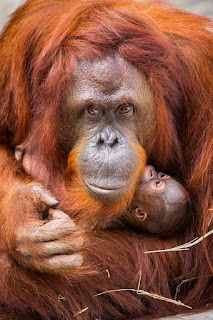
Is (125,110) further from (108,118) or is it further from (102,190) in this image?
(102,190)

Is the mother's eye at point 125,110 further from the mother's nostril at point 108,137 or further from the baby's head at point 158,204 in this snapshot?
the baby's head at point 158,204

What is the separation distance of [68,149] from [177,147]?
527 mm

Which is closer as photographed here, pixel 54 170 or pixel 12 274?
pixel 12 274

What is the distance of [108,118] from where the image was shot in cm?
315

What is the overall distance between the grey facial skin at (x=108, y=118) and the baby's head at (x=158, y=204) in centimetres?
27

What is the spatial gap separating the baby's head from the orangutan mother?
0.22ft

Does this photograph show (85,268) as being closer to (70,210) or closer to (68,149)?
(70,210)

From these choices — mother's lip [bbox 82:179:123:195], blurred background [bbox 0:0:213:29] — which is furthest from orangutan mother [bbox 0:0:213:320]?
blurred background [bbox 0:0:213:29]

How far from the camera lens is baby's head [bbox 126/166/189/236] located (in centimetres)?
340

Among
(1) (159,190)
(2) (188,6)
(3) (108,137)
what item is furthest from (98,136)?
(2) (188,6)

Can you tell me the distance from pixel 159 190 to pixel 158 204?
67 millimetres

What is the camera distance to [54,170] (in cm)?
346

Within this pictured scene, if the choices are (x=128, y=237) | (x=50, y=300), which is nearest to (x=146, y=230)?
(x=128, y=237)

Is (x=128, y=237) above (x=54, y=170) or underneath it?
→ underneath
